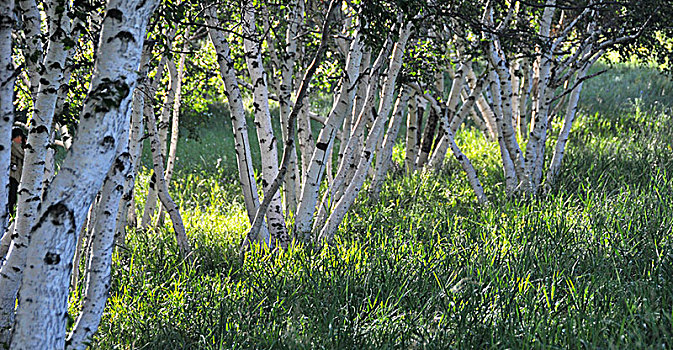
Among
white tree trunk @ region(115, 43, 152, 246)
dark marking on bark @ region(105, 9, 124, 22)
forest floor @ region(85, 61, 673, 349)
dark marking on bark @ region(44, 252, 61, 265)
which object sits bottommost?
forest floor @ region(85, 61, 673, 349)

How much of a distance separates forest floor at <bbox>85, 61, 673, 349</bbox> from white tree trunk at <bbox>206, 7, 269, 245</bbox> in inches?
17.9

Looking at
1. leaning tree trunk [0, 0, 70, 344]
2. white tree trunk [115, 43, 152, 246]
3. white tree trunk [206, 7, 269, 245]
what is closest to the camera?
leaning tree trunk [0, 0, 70, 344]

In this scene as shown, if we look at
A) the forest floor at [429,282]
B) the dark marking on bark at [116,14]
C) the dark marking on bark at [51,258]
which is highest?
the dark marking on bark at [116,14]

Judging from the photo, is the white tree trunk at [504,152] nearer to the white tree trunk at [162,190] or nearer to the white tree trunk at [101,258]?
the white tree trunk at [162,190]

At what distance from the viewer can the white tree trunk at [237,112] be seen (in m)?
4.74

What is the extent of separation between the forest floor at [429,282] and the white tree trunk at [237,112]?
0.45 m

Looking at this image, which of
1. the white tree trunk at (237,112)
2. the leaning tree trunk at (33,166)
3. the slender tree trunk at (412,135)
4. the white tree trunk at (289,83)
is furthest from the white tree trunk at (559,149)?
the leaning tree trunk at (33,166)

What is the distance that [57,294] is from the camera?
2.31m

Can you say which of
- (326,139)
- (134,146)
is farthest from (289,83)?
(134,146)

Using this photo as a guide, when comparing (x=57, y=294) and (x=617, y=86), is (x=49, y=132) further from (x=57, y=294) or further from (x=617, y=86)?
(x=617, y=86)

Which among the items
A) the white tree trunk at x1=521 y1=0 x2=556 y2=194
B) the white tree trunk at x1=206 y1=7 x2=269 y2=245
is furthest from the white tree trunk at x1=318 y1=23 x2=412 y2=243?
the white tree trunk at x1=521 y1=0 x2=556 y2=194

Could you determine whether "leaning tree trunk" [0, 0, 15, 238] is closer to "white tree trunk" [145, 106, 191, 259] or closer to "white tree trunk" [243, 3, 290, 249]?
"white tree trunk" [145, 106, 191, 259]

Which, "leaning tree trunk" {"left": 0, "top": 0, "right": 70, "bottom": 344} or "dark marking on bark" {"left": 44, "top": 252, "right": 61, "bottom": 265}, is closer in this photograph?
"dark marking on bark" {"left": 44, "top": 252, "right": 61, "bottom": 265}

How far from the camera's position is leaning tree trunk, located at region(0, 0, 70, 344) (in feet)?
9.80
